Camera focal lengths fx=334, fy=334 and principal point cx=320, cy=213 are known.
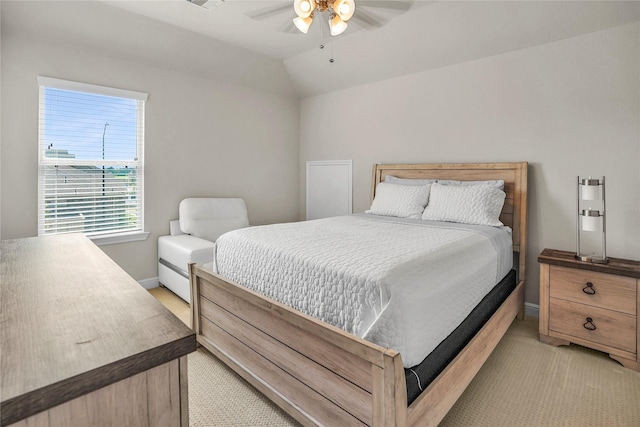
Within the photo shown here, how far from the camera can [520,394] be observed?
5.96 feet

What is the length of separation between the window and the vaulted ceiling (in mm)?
479

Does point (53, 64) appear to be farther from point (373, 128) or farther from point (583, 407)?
point (583, 407)

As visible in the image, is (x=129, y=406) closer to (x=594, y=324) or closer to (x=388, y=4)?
(x=594, y=324)

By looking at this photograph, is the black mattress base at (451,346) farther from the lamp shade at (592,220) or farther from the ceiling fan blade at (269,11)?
the ceiling fan blade at (269,11)

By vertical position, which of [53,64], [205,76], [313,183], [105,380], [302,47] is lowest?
[105,380]

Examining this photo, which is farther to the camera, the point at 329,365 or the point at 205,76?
the point at 205,76

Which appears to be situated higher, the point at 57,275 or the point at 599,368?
the point at 57,275

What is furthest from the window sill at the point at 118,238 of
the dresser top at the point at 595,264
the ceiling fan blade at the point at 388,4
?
the dresser top at the point at 595,264

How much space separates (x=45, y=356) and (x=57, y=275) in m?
0.55

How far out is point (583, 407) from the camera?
1712mm

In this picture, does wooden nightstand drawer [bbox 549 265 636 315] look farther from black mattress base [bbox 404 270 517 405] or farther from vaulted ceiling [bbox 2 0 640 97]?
vaulted ceiling [bbox 2 0 640 97]

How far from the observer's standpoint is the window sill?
10.1ft

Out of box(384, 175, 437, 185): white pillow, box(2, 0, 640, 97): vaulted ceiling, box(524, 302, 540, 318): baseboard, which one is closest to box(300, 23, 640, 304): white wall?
box(524, 302, 540, 318): baseboard

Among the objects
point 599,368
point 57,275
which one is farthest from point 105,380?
point 599,368
